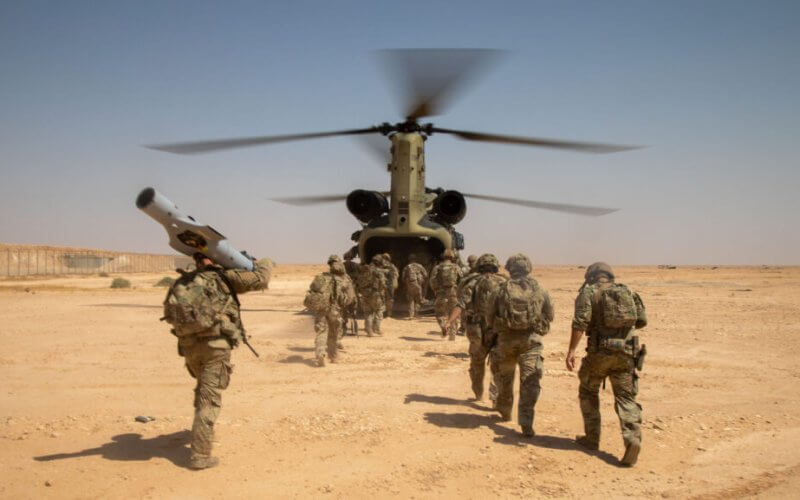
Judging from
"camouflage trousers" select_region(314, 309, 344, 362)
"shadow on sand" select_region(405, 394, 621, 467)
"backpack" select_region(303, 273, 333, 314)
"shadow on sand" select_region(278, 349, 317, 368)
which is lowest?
"shadow on sand" select_region(405, 394, 621, 467)

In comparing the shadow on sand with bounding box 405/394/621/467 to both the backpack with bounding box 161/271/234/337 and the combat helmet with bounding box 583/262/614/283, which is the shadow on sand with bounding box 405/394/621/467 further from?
the backpack with bounding box 161/271/234/337

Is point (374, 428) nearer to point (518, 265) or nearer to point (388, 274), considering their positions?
point (518, 265)

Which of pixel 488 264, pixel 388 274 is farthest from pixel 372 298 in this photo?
pixel 488 264

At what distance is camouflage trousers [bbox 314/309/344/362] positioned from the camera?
29.2 feet

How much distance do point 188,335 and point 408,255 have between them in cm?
1152

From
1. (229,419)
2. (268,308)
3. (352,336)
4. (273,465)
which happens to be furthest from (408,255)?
(273,465)

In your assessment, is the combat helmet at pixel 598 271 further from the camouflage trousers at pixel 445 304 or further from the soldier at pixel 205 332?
the camouflage trousers at pixel 445 304

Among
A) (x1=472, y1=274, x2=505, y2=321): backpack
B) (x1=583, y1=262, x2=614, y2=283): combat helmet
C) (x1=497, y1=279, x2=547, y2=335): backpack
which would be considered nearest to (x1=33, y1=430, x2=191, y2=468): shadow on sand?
(x1=497, y1=279, x2=547, y2=335): backpack

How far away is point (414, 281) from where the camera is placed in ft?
48.1

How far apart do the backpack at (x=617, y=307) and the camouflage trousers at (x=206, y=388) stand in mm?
3244

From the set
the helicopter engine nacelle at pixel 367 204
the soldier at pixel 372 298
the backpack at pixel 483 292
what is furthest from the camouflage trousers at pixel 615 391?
the helicopter engine nacelle at pixel 367 204

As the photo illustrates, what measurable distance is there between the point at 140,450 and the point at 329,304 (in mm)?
4288

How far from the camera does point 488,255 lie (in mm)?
7191

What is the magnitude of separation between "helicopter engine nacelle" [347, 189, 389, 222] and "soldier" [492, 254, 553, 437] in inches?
Result: 394
